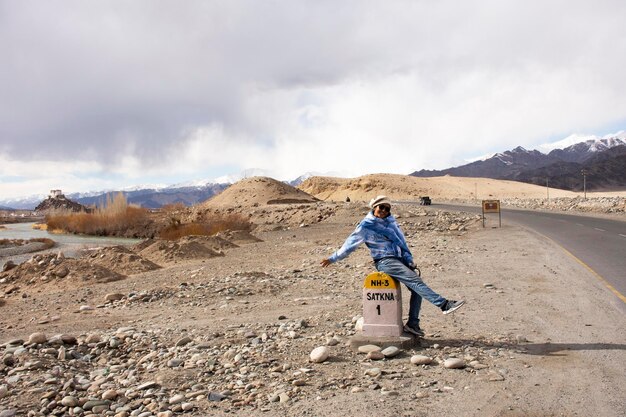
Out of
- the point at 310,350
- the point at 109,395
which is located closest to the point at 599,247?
the point at 310,350

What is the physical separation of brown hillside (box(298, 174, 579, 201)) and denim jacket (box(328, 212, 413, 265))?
105 metres

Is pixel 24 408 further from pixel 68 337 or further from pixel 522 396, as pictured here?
pixel 522 396

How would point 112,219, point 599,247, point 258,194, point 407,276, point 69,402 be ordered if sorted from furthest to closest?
point 258,194
point 112,219
point 599,247
point 407,276
point 69,402

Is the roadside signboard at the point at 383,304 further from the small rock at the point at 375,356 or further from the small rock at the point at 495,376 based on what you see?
the small rock at the point at 495,376

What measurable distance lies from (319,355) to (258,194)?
60787mm

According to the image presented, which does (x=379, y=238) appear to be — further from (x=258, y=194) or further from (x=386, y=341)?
(x=258, y=194)

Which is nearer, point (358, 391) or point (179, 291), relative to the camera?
point (358, 391)

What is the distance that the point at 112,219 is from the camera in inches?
2148

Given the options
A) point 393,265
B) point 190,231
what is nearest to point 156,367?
point 393,265

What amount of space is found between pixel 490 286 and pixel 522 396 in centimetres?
617

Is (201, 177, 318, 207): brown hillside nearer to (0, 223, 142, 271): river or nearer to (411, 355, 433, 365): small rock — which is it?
(0, 223, 142, 271): river

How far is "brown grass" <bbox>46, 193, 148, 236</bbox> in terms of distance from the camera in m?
53.4

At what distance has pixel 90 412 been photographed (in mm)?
5648

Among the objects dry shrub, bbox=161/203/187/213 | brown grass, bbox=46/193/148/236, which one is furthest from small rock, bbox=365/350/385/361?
dry shrub, bbox=161/203/187/213
